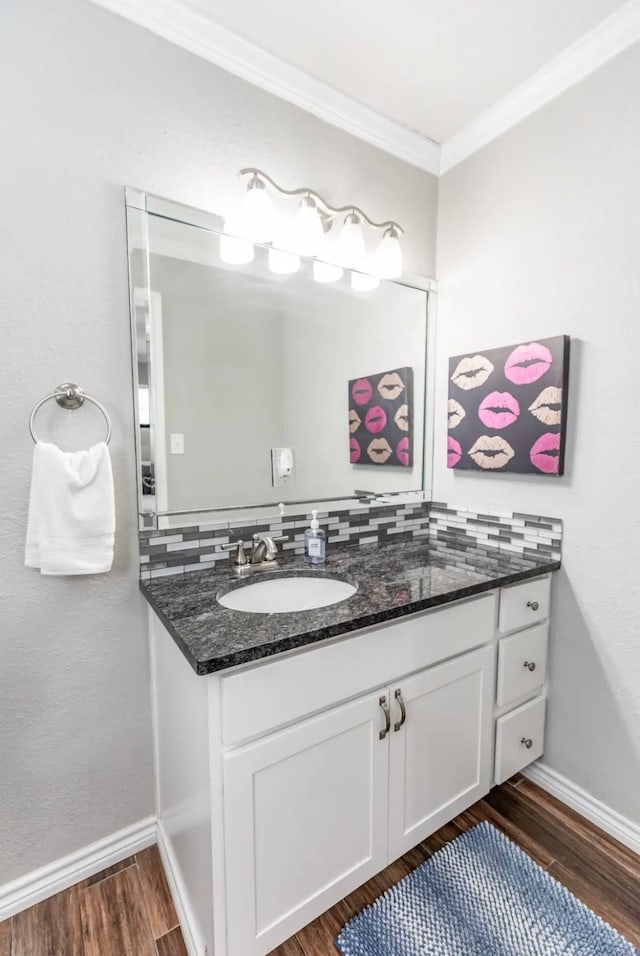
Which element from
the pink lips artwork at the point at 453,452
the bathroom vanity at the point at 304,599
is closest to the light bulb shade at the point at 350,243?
the bathroom vanity at the point at 304,599

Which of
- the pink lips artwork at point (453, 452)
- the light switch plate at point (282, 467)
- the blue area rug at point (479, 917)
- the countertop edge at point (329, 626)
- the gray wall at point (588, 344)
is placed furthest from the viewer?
the pink lips artwork at point (453, 452)

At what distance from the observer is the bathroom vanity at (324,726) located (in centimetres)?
92

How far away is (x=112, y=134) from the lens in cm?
119

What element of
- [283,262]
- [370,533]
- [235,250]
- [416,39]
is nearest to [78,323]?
[235,250]

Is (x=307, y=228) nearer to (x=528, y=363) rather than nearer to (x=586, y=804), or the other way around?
(x=528, y=363)

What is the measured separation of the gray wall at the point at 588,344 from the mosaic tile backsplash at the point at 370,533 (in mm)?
78

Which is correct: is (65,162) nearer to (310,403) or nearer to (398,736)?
(310,403)

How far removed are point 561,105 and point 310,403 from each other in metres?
1.25

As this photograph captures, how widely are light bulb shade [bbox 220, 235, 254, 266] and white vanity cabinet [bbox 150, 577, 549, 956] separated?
1.14m

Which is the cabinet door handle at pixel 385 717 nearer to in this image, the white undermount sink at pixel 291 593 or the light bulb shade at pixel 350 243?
the white undermount sink at pixel 291 593

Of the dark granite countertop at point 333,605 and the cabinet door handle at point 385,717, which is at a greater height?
the dark granite countertop at point 333,605

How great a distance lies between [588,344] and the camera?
1396mm

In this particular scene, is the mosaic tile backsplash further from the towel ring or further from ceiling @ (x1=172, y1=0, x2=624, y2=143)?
ceiling @ (x1=172, y1=0, x2=624, y2=143)

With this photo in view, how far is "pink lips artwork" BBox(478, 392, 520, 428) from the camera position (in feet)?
5.15
